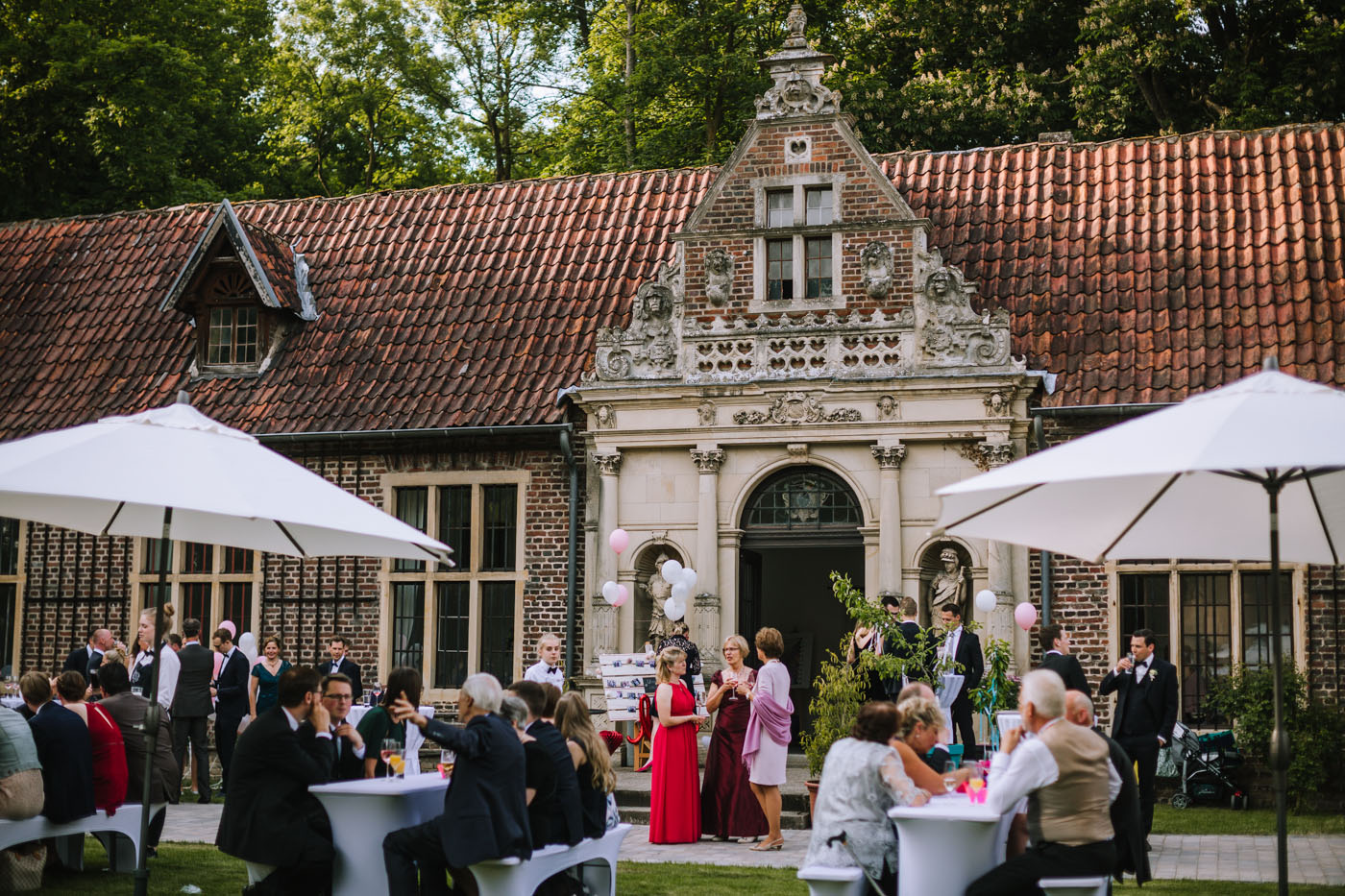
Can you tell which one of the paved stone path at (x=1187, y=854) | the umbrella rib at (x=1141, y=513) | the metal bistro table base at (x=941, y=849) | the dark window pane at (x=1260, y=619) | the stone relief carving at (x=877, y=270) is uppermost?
the stone relief carving at (x=877, y=270)

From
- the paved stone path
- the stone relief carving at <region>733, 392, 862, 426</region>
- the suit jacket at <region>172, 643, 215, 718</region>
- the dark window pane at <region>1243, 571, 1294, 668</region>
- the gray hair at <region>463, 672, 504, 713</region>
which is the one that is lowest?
the paved stone path

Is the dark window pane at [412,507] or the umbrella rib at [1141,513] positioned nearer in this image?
the umbrella rib at [1141,513]

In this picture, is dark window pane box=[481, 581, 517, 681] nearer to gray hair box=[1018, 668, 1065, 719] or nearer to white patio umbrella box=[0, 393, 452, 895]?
white patio umbrella box=[0, 393, 452, 895]

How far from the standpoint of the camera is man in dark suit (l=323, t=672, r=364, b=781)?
948 cm

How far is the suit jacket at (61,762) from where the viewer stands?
10109 millimetres

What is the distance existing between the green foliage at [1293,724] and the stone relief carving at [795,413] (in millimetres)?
4817

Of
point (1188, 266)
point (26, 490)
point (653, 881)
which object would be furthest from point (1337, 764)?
point (26, 490)

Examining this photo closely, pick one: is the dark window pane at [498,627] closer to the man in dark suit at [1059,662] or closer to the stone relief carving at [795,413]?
the stone relief carving at [795,413]

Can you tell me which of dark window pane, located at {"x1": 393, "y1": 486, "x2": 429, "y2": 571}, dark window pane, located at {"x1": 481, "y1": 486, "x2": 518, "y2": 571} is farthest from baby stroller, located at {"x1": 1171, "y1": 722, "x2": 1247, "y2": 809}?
dark window pane, located at {"x1": 393, "y1": 486, "x2": 429, "y2": 571}

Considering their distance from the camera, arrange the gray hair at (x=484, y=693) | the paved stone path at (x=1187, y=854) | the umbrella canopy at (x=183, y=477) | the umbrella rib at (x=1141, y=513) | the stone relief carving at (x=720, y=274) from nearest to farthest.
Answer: the umbrella canopy at (x=183, y=477), the gray hair at (x=484, y=693), the umbrella rib at (x=1141, y=513), the paved stone path at (x=1187, y=854), the stone relief carving at (x=720, y=274)

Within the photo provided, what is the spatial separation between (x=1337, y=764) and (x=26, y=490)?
12.6m

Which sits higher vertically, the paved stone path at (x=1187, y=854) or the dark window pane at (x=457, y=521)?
the dark window pane at (x=457, y=521)

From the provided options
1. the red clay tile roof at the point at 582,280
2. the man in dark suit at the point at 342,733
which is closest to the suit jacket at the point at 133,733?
the man in dark suit at the point at 342,733

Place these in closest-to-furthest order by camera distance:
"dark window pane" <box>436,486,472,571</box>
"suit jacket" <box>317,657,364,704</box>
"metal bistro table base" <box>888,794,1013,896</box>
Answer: "metal bistro table base" <box>888,794,1013,896</box>, "suit jacket" <box>317,657,364,704</box>, "dark window pane" <box>436,486,472,571</box>
